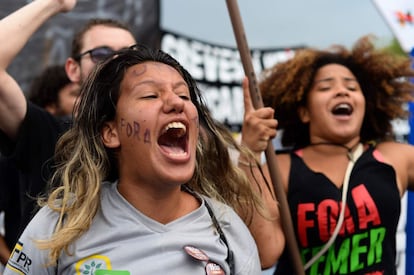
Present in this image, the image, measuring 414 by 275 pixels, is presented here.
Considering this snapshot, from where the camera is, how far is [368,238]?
232 centimetres

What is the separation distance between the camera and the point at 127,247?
170cm

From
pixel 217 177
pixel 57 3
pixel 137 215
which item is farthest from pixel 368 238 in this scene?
pixel 57 3

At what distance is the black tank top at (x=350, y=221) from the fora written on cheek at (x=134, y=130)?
30.2 inches

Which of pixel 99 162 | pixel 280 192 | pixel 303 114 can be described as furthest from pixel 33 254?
pixel 303 114

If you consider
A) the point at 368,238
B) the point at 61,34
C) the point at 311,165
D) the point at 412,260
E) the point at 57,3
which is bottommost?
the point at 412,260

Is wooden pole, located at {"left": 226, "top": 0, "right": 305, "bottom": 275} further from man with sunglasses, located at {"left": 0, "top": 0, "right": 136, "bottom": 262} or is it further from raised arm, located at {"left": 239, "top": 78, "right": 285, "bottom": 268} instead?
man with sunglasses, located at {"left": 0, "top": 0, "right": 136, "bottom": 262}

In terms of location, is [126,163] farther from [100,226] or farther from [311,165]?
[311,165]

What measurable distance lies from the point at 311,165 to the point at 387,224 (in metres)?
0.34

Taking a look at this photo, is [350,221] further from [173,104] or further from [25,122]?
[25,122]

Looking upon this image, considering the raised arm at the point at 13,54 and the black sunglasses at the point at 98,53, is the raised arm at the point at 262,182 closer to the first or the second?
the black sunglasses at the point at 98,53

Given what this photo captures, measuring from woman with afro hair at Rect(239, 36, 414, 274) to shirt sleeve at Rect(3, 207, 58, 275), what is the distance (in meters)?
0.69

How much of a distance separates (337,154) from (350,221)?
11.9 inches

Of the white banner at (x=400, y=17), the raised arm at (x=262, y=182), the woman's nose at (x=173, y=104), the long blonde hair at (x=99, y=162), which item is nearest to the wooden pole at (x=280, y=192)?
the raised arm at (x=262, y=182)

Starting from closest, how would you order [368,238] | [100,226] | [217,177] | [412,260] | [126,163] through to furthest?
1. [100,226]
2. [126,163]
3. [217,177]
4. [368,238]
5. [412,260]
